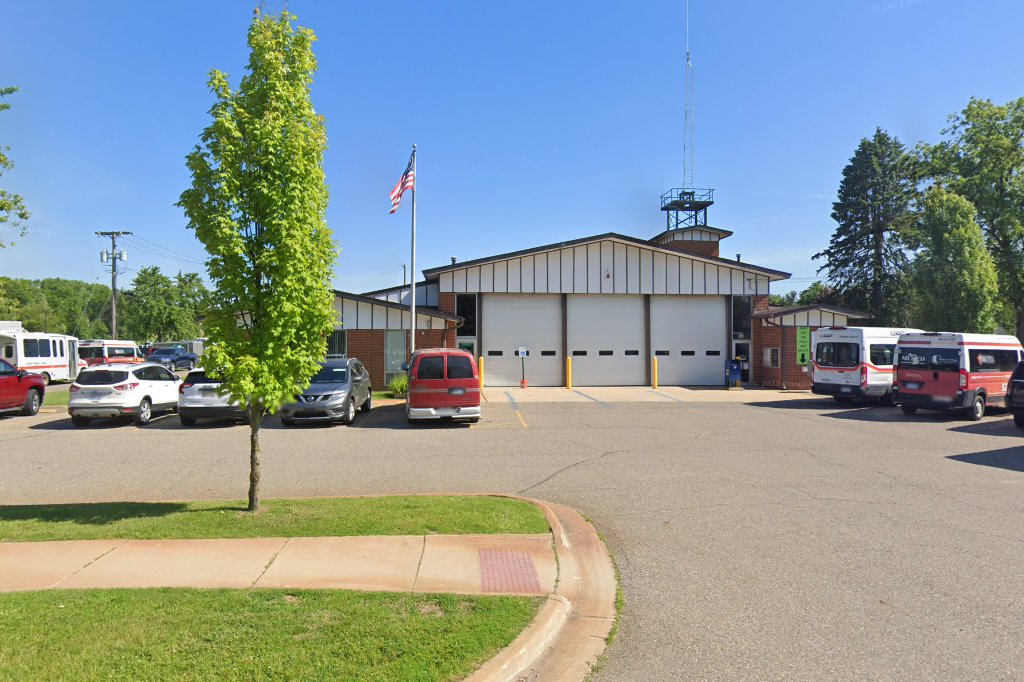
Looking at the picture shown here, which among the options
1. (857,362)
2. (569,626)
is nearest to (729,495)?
(569,626)

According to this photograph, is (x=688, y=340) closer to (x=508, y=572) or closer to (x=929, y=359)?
(x=929, y=359)

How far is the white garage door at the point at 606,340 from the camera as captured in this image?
29.8 metres

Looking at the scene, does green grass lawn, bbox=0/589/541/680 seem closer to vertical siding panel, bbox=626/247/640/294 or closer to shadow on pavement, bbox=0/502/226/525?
shadow on pavement, bbox=0/502/226/525

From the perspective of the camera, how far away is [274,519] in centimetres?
720

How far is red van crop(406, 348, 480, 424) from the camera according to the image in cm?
1603

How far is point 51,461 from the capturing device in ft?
38.1

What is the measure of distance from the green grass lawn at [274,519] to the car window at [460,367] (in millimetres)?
8023

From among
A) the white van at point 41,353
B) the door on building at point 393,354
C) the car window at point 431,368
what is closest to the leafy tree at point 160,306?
the white van at point 41,353

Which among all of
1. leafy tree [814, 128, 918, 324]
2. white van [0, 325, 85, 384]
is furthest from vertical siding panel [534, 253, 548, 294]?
leafy tree [814, 128, 918, 324]

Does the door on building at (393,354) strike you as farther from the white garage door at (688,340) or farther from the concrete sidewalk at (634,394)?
the white garage door at (688,340)

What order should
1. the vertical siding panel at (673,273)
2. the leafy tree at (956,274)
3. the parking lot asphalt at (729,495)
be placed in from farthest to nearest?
the vertical siding panel at (673,273) → the leafy tree at (956,274) → the parking lot asphalt at (729,495)

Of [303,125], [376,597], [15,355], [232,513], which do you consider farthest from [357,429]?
[15,355]

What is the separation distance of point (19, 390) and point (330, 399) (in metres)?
9.33

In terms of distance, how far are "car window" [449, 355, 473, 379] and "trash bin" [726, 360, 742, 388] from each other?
16.2 m
